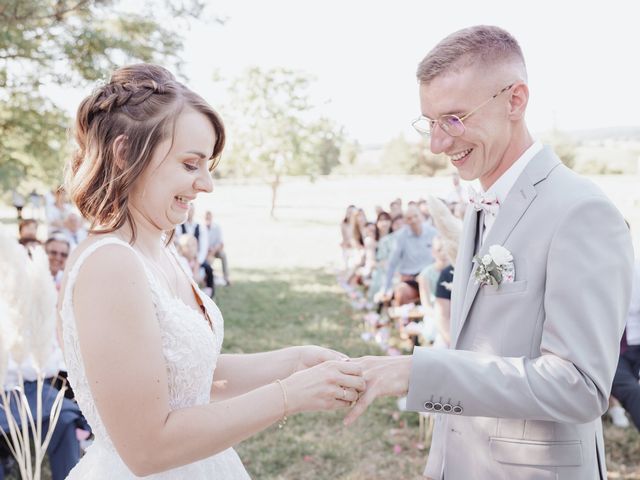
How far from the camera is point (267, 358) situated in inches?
96.8

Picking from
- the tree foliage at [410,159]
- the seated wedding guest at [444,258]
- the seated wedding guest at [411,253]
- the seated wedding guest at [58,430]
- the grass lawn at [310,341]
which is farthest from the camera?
the tree foliage at [410,159]

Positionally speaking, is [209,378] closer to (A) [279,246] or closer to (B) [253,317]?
(B) [253,317]

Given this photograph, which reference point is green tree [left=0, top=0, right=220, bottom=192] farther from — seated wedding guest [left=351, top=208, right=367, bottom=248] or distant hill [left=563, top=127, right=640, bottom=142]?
distant hill [left=563, top=127, right=640, bottom=142]

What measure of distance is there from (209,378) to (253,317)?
9084 millimetres

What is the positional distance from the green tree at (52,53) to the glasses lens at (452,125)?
684 cm

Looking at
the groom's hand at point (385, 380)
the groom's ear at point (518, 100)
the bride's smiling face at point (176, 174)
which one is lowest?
the groom's hand at point (385, 380)

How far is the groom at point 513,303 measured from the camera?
180cm

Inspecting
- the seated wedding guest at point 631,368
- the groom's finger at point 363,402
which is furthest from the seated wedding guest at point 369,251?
the groom's finger at point 363,402

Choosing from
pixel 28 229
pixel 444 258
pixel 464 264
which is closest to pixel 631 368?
pixel 444 258

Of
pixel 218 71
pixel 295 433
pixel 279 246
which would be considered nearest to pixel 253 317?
pixel 295 433

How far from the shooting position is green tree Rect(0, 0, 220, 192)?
8.12 meters

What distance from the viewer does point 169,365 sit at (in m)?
1.86

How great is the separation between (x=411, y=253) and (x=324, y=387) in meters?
7.71

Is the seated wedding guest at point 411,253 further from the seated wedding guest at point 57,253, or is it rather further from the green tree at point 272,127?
the green tree at point 272,127
